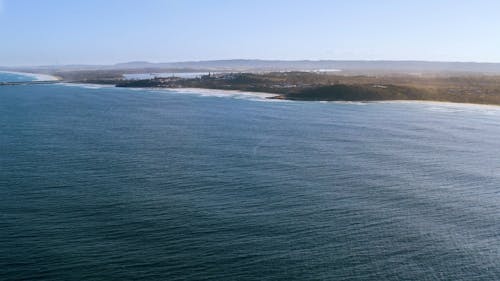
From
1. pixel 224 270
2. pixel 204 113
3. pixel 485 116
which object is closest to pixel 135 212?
pixel 224 270

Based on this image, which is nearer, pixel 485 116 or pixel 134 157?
pixel 134 157

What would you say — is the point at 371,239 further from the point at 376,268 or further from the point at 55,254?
the point at 55,254

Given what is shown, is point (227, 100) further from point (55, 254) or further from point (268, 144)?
point (55, 254)

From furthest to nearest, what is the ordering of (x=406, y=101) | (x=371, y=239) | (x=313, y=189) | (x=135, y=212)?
(x=406, y=101) → (x=313, y=189) → (x=135, y=212) → (x=371, y=239)

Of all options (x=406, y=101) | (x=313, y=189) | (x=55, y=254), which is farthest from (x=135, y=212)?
(x=406, y=101)

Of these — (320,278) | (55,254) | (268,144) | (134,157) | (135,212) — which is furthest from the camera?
(268,144)

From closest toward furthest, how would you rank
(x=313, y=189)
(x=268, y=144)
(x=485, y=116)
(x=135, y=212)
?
(x=135, y=212) < (x=313, y=189) < (x=268, y=144) < (x=485, y=116)
